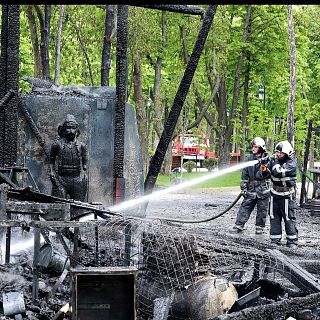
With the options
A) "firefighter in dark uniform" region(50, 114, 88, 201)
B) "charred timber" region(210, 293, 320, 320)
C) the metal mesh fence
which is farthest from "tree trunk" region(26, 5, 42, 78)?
"charred timber" region(210, 293, 320, 320)

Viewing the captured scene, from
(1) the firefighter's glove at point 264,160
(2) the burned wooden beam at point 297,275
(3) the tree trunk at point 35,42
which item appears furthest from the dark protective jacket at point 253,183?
(3) the tree trunk at point 35,42

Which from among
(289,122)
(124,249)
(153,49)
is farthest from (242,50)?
(124,249)

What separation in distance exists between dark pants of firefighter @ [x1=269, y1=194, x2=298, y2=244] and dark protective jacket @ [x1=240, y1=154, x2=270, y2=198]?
117 cm

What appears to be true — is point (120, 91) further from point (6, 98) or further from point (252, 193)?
point (252, 193)

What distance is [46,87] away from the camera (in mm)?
15117

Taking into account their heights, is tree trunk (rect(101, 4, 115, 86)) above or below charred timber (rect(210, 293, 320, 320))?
above

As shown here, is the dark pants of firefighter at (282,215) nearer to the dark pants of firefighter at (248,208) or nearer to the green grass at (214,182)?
the dark pants of firefighter at (248,208)

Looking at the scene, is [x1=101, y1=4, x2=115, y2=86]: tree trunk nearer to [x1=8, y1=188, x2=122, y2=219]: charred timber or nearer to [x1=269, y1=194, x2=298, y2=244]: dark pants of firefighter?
[x1=269, y1=194, x2=298, y2=244]: dark pants of firefighter

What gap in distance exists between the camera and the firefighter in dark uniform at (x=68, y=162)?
12109 mm

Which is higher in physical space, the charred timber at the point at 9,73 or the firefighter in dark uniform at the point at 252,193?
the charred timber at the point at 9,73

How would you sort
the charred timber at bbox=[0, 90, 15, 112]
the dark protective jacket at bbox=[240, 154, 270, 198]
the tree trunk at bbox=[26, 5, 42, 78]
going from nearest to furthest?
the charred timber at bbox=[0, 90, 15, 112], the dark protective jacket at bbox=[240, 154, 270, 198], the tree trunk at bbox=[26, 5, 42, 78]

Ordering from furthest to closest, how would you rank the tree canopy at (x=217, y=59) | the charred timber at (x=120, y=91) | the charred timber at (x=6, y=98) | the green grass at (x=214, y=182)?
the green grass at (x=214, y=182) < the tree canopy at (x=217, y=59) < the charred timber at (x=120, y=91) < the charred timber at (x=6, y=98)

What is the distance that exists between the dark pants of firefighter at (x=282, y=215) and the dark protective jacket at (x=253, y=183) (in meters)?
1.17

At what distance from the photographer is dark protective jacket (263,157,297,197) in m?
13.6
